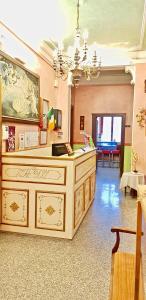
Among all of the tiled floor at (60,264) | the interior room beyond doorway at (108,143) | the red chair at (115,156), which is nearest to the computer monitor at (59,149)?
the tiled floor at (60,264)

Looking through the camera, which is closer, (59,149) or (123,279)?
(123,279)

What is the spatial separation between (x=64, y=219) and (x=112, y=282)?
1.45 meters

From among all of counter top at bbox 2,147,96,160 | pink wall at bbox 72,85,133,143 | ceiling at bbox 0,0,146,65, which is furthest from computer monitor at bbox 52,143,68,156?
pink wall at bbox 72,85,133,143

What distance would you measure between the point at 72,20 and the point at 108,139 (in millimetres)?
8815

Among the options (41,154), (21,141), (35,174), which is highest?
(21,141)

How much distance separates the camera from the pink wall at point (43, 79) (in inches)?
151

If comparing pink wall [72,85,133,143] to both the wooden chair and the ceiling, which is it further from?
the wooden chair

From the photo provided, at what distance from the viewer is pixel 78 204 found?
3.55 metres

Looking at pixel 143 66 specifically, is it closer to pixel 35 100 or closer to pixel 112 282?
pixel 35 100

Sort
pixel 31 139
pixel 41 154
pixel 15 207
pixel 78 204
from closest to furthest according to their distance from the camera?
pixel 15 207, pixel 78 204, pixel 31 139, pixel 41 154

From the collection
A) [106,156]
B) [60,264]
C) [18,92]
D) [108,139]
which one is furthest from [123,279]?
[108,139]

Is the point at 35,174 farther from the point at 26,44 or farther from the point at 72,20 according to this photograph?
the point at 72,20

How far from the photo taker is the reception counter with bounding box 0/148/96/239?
3.17 meters

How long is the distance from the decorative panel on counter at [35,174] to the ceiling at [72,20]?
6.78ft
